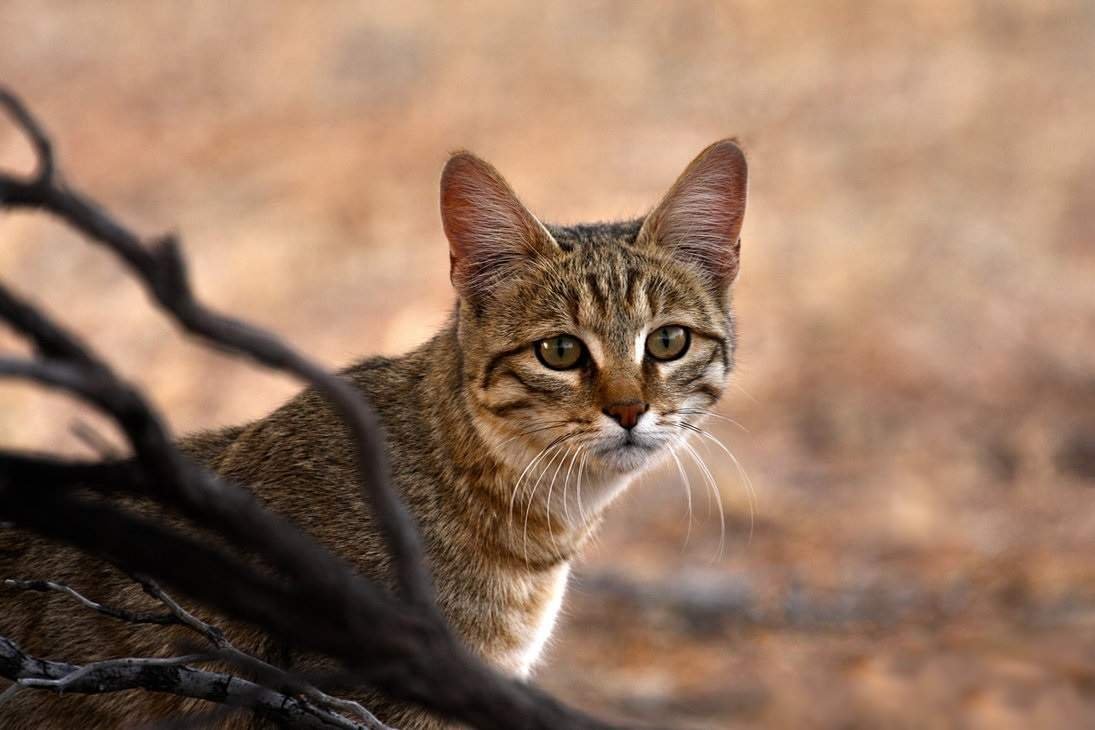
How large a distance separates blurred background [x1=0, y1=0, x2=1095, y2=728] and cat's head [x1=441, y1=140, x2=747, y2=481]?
76.0 inches

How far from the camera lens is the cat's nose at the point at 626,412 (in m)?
3.21

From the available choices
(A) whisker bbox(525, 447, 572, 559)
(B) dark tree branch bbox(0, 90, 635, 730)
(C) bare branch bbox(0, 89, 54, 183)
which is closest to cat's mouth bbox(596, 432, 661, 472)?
(A) whisker bbox(525, 447, 572, 559)

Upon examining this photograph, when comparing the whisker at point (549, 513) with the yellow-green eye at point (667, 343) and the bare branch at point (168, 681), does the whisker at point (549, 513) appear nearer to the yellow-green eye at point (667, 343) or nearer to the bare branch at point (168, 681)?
the yellow-green eye at point (667, 343)

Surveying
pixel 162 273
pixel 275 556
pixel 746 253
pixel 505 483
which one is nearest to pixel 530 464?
pixel 505 483

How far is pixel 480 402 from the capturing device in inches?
132

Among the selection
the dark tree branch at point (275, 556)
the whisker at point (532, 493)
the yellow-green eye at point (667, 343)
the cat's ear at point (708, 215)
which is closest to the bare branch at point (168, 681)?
the dark tree branch at point (275, 556)

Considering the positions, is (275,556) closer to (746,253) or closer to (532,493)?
(532,493)

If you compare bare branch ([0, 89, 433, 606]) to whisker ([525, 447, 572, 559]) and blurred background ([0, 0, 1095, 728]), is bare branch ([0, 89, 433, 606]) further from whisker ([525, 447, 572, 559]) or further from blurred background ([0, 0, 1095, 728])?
blurred background ([0, 0, 1095, 728])

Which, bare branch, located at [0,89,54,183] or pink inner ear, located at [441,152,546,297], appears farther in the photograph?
pink inner ear, located at [441,152,546,297]

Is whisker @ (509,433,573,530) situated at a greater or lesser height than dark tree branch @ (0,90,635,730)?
greater

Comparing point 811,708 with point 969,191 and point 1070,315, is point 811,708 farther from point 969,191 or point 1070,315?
point 969,191

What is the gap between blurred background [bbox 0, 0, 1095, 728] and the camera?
6547 mm

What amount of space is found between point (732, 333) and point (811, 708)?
Result: 2151 mm

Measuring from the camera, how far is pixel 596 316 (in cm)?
339
